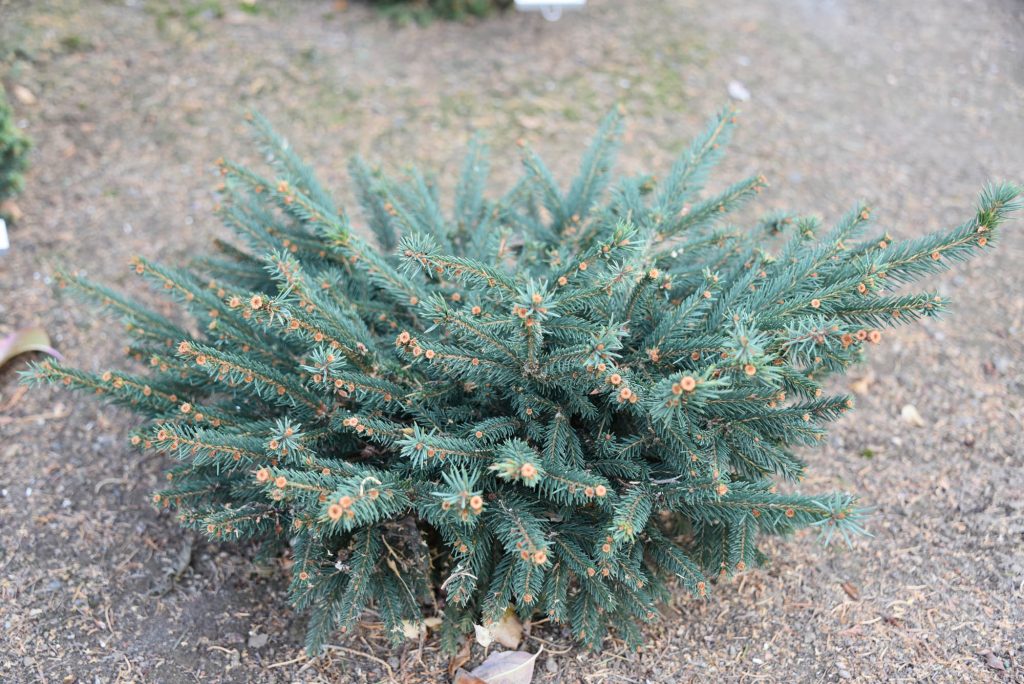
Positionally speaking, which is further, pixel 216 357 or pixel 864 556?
pixel 864 556

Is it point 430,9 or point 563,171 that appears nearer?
point 563,171

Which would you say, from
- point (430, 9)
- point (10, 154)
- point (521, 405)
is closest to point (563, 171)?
point (430, 9)

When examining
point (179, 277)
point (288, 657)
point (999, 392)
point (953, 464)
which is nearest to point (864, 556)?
point (953, 464)

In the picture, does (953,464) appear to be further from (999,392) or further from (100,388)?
(100,388)

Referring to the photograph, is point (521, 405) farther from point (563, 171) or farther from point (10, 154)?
point (10, 154)

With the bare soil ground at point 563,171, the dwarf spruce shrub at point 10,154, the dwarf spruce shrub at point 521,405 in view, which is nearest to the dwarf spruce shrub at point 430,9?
the bare soil ground at point 563,171

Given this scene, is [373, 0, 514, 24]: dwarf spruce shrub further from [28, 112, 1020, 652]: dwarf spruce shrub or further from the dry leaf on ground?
the dry leaf on ground

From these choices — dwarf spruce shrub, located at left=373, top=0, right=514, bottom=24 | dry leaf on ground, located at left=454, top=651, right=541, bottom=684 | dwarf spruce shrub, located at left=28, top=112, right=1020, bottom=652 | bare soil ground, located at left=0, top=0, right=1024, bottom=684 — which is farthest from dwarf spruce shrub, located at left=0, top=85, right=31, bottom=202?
dry leaf on ground, located at left=454, top=651, right=541, bottom=684
